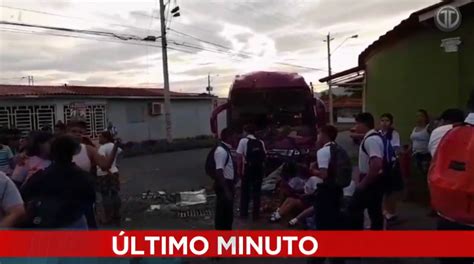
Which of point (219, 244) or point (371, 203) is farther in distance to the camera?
point (371, 203)

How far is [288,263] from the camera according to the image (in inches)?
98.1

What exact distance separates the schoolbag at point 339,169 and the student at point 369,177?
0.19m

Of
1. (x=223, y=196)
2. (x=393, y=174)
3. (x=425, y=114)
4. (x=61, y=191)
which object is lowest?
(x=223, y=196)

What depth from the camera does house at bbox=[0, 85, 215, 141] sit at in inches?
107

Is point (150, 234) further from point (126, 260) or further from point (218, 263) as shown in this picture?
point (218, 263)

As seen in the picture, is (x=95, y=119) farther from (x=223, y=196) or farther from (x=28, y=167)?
(x=223, y=196)

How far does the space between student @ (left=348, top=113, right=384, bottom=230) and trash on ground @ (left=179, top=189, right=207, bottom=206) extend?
2470mm

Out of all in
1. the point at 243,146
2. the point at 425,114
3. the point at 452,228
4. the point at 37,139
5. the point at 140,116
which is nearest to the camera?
the point at 452,228

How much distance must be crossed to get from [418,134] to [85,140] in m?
3.12

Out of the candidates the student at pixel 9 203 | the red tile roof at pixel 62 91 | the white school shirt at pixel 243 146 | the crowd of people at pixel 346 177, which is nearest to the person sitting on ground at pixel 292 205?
the crowd of people at pixel 346 177

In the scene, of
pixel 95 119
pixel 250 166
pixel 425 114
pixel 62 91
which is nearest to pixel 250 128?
pixel 250 166

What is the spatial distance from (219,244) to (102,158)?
1785mm

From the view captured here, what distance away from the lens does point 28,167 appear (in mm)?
2982

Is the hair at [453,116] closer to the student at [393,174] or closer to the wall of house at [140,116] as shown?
the student at [393,174]
